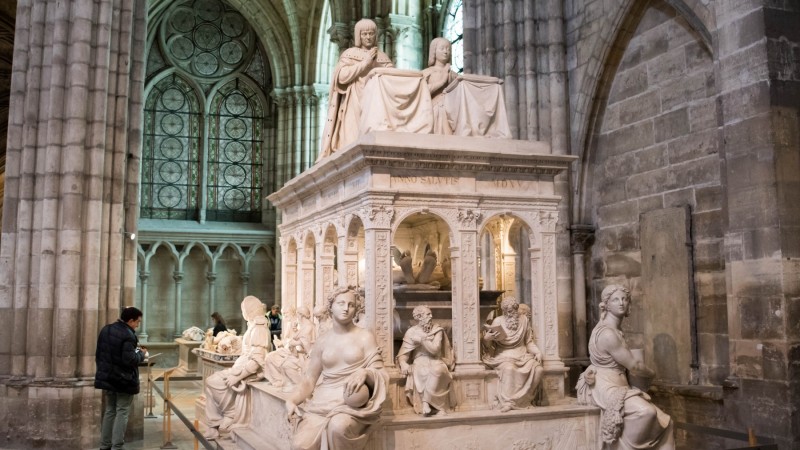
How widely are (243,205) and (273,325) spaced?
8293 millimetres

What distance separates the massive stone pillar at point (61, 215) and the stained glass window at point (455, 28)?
9.07 m

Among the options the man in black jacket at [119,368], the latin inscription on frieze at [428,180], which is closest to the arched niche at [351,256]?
the latin inscription on frieze at [428,180]

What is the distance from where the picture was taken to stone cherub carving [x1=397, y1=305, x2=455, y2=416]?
6504 mm

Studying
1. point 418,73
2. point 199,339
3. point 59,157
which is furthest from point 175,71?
point 418,73

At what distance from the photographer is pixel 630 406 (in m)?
6.16

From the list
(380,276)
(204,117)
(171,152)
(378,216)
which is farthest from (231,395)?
(204,117)

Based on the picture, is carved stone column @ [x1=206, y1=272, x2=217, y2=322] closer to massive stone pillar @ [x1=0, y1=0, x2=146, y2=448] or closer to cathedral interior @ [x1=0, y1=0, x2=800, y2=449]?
cathedral interior @ [x1=0, y1=0, x2=800, y2=449]

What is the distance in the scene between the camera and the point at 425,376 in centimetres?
654

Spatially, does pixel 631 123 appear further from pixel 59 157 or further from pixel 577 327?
pixel 59 157

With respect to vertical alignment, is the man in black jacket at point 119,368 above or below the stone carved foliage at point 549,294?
below

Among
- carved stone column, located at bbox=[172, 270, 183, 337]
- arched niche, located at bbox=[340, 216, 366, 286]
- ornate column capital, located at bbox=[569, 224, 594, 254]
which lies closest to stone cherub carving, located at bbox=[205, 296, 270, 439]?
arched niche, located at bbox=[340, 216, 366, 286]

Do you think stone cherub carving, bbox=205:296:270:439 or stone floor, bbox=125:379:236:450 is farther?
stone floor, bbox=125:379:236:450

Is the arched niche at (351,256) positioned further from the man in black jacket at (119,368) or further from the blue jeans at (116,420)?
the blue jeans at (116,420)

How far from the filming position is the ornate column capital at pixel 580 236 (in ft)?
36.7
